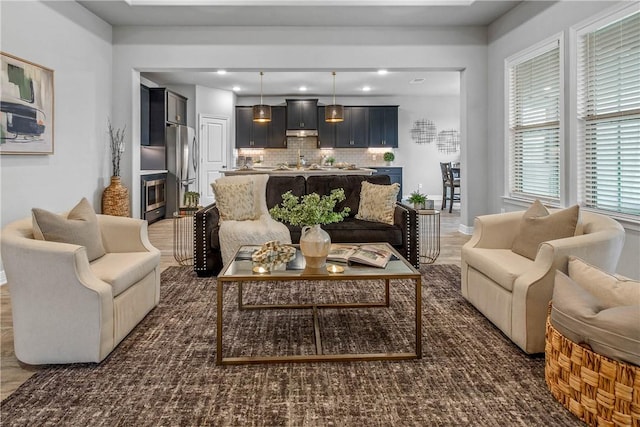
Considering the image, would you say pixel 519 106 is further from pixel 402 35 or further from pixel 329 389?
pixel 329 389

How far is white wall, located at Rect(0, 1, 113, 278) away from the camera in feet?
13.5

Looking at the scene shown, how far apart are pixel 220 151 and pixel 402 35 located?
5.83 metres

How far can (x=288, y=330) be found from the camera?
113 inches

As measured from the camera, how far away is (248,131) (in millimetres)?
11203

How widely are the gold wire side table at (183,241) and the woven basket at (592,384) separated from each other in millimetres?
3508

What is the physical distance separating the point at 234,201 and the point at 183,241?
186 cm

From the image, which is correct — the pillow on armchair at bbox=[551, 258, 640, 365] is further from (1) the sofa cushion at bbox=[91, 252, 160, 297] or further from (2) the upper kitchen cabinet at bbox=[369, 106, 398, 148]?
(2) the upper kitchen cabinet at bbox=[369, 106, 398, 148]

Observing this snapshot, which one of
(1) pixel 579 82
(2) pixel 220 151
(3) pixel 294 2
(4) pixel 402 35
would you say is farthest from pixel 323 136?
(1) pixel 579 82

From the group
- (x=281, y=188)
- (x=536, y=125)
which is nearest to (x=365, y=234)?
(x=281, y=188)

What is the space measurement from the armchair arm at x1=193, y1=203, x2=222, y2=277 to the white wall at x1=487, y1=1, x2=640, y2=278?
3473 mm

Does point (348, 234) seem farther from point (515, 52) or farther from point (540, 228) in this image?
point (515, 52)

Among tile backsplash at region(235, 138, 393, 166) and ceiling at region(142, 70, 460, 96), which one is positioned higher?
ceiling at region(142, 70, 460, 96)

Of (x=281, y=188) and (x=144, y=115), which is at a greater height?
(x=144, y=115)

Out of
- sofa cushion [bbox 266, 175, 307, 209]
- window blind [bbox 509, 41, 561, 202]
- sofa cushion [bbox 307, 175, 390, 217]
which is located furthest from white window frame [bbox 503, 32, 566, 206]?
sofa cushion [bbox 266, 175, 307, 209]
